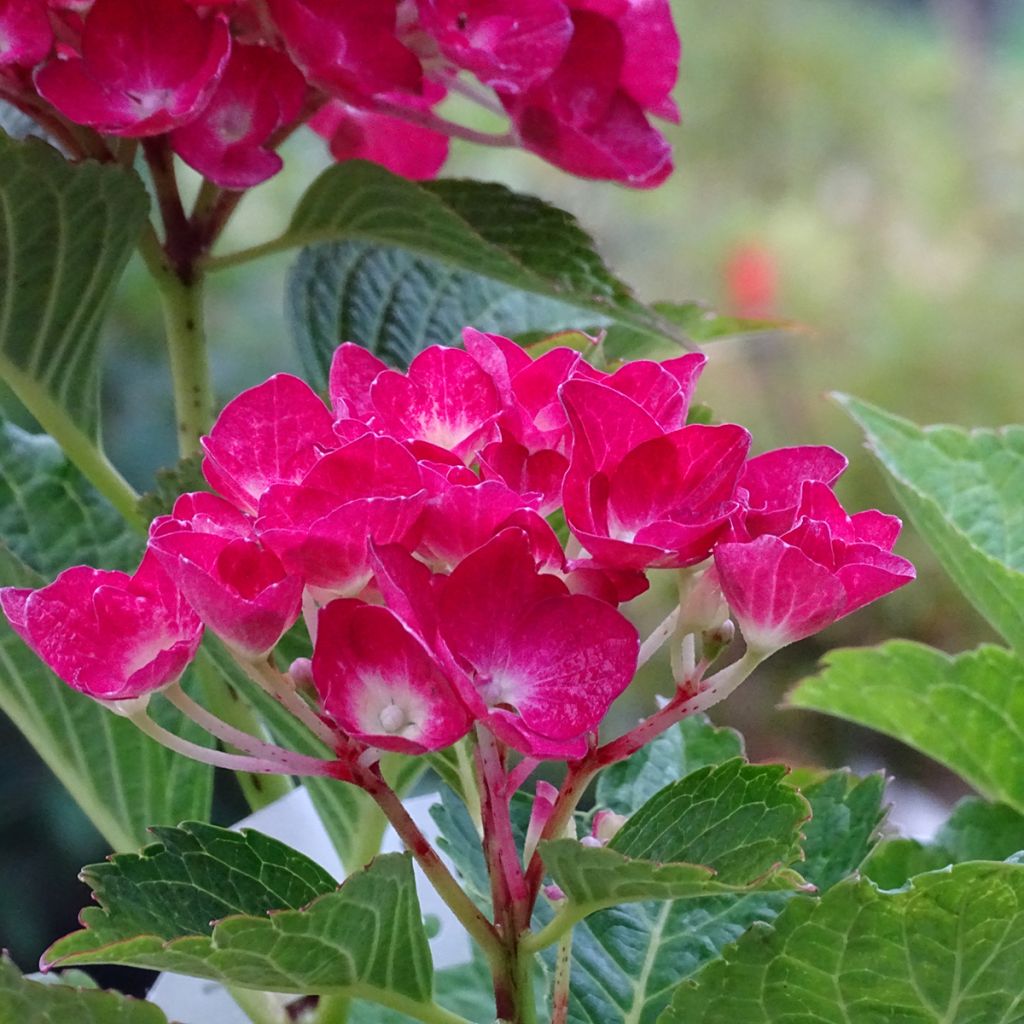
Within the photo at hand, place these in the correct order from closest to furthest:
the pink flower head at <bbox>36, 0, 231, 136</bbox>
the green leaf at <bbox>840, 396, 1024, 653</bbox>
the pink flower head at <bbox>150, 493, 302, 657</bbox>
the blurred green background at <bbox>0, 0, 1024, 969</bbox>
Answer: the pink flower head at <bbox>150, 493, 302, 657</bbox>
the pink flower head at <bbox>36, 0, 231, 136</bbox>
the green leaf at <bbox>840, 396, 1024, 653</bbox>
the blurred green background at <bbox>0, 0, 1024, 969</bbox>

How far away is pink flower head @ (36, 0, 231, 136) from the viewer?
0.33 metres

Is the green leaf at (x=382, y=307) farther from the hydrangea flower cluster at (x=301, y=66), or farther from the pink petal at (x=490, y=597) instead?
the pink petal at (x=490, y=597)

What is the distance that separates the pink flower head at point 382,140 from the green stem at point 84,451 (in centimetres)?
13

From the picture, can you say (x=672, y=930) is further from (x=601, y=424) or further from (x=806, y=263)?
(x=806, y=263)

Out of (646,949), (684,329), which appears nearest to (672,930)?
(646,949)

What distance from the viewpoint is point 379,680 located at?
0.24m

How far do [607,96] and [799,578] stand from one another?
7.8 inches

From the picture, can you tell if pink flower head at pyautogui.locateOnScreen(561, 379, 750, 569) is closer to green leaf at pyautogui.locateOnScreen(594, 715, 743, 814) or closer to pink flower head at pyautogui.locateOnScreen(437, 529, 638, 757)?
pink flower head at pyautogui.locateOnScreen(437, 529, 638, 757)

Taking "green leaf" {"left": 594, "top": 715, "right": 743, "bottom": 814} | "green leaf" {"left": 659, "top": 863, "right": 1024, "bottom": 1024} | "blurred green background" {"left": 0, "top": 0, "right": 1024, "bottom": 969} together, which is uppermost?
"green leaf" {"left": 659, "top": 863, "right": 1024, "bottom": 1024}

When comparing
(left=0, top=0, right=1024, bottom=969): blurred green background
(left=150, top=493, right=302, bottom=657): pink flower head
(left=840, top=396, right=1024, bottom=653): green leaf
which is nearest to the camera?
(left=150, top=493, right=302, bottom=657): pink flower head

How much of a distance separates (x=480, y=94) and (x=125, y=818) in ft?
0.87

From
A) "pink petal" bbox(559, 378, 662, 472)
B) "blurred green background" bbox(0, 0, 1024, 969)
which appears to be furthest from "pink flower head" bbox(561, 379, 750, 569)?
"blurred green background" bbox(0, 0, 1024, 969)

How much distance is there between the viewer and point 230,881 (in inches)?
10.8

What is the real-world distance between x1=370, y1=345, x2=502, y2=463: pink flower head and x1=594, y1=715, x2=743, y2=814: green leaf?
0.46 ft
